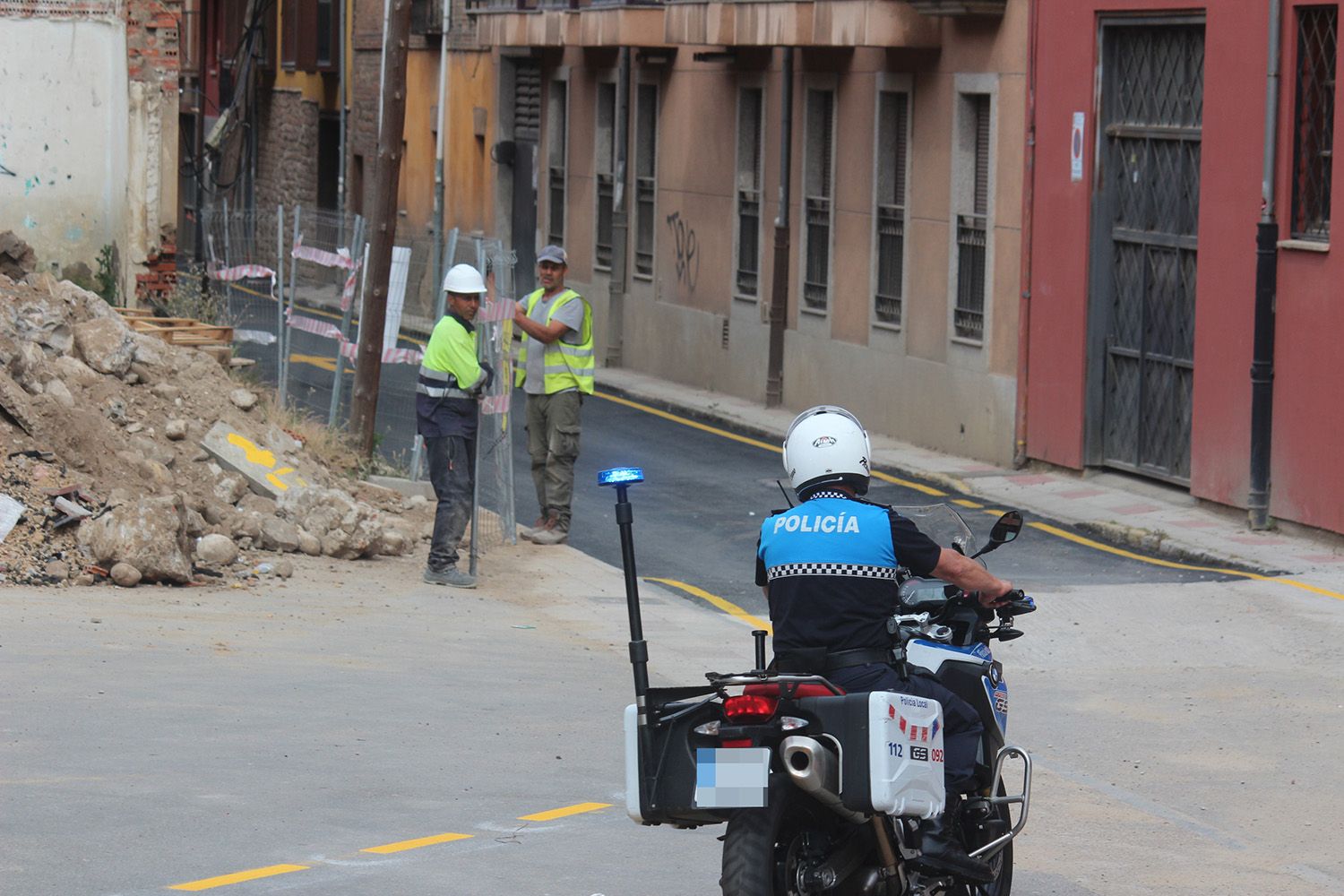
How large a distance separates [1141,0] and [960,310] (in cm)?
411

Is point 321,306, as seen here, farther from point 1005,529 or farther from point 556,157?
point 556,157

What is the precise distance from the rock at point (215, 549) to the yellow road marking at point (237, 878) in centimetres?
595

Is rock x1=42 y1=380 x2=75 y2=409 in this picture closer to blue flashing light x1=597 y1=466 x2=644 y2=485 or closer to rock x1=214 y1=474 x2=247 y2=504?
rock x1=214 y1=474 x2=247 y2=504

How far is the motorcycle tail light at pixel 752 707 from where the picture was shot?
5570 millimetres

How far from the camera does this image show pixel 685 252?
91.2 ft

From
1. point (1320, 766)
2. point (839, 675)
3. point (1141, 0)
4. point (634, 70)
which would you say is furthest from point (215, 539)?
point (634, 70)

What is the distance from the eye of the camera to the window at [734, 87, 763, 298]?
2595cm

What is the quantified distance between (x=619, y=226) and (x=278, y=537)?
1693 centimetres

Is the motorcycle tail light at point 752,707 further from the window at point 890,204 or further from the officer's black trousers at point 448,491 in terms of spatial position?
the window at point 890,204

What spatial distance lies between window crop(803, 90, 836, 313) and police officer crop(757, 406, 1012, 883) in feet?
59.0

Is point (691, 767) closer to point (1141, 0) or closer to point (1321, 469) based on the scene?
point (1321, 469)

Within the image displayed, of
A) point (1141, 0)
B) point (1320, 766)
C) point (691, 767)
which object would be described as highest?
point (1141, 0)

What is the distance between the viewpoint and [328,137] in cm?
4419

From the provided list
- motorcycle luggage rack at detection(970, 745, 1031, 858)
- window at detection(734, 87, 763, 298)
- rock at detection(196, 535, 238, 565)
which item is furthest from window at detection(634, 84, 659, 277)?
motorcycle luggage rack at detection(970, 745, 1031, 858)
